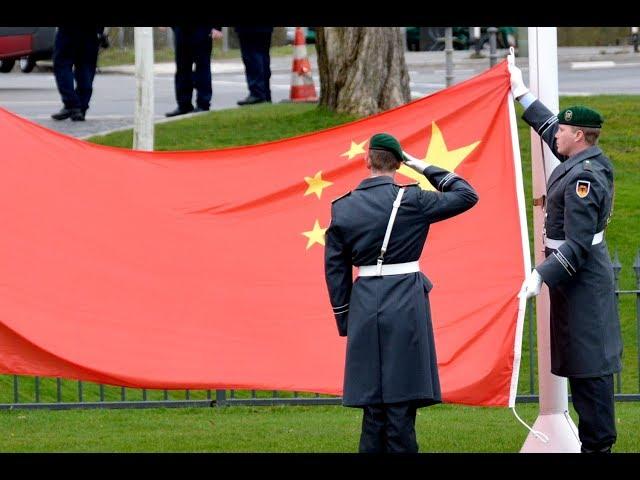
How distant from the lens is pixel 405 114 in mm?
7941

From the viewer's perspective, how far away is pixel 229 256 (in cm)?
801

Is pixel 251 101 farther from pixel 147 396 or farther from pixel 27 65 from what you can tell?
pixel 27 65

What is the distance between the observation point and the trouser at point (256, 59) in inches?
692

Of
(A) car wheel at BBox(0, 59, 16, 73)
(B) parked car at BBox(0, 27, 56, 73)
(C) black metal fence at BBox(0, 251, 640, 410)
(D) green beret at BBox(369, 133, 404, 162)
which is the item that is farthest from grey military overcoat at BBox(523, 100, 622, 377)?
(A) car wheel at BBox(0, 59, 16, 73)

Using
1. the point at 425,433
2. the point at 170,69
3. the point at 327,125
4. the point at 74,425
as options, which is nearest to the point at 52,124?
the point at 327,125

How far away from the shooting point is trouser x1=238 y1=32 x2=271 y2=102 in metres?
17.6

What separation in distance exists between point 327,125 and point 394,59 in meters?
1.05

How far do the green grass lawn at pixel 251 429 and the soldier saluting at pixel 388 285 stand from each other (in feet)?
3.99

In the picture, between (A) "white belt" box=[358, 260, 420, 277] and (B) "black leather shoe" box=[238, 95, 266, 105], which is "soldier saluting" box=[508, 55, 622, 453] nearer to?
(A) "white belt" box=[358, 260, 420, 277]

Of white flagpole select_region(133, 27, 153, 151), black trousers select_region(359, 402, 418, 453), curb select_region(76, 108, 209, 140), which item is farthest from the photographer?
curb select_region(76, 108, 209, 140)

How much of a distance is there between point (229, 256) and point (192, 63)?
9362 mm

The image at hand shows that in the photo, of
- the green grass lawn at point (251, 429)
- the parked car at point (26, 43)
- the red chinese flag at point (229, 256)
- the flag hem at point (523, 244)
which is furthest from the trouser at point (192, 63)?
the flag hem at point (523, 244)
